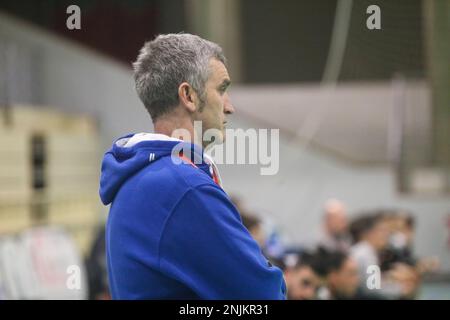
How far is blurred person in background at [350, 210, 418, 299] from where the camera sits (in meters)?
3.96

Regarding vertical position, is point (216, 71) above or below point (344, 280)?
above

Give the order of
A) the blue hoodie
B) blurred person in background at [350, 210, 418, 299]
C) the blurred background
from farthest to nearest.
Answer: the blurred background → blurred person in background at [350, 210, 418, 299] → the blue hoodie

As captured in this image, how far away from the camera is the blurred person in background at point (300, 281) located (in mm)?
3219

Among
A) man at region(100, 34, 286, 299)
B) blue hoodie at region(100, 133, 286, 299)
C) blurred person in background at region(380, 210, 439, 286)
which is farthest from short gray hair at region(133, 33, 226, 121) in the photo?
blurred person in background at region(380, 210, 439, 286)

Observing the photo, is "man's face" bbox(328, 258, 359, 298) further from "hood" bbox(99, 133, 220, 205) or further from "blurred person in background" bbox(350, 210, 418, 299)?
"hood" bbox(99, 133, 220, 205)

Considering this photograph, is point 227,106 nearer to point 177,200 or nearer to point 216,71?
point 216,71

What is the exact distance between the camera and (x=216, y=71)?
1.52m

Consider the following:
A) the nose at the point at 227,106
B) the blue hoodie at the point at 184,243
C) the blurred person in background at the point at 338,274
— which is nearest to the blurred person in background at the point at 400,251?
the blurred person in background at the point at 338,274

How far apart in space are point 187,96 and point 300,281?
1903mm

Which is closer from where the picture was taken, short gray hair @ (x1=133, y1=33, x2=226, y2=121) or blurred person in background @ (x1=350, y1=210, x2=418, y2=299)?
short gray hair @ (x1=133, y1=33, x2=226, y2=121)

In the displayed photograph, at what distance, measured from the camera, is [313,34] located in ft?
27.6

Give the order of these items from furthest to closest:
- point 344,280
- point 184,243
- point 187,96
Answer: point 344,280 → point 187,96 → point 184,243

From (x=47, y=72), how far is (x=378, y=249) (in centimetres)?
457

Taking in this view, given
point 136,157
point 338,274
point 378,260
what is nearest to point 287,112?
point 378,260
